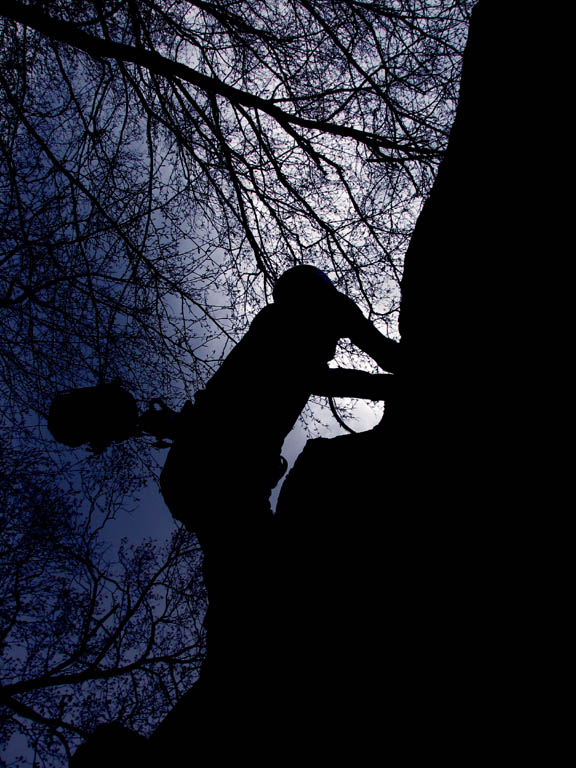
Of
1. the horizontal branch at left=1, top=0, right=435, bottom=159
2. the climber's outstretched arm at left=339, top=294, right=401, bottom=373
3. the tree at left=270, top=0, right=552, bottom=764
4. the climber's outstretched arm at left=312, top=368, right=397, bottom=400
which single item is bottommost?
the tree at left=270, top=0, right=552, bottom=764

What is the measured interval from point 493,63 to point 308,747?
6.93 feet

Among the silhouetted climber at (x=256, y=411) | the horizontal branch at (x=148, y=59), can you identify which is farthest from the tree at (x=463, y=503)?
the horizontal branch at (x=148, y=59)

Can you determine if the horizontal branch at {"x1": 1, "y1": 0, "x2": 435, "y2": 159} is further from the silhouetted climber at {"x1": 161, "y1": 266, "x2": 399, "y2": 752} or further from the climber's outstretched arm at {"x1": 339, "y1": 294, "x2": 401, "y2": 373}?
the climber's outstretched arm at {"x1": 339, "y1": 294, "x2": 401, "y2": 373}

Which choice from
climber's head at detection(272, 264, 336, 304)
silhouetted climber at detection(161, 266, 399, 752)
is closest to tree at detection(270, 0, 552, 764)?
silhouetted climber at detection(161, 266, 399, 752)

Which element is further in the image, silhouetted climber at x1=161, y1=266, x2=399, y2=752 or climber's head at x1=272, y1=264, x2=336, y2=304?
climber's head at x1=272, y1=264, x2=336, y2=304

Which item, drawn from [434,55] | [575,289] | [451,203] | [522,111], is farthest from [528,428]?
[434,55]

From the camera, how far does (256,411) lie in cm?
171

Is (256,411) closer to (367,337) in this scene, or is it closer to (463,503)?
(367,337)

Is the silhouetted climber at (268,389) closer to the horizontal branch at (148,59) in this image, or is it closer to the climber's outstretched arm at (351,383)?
the climber's outstretched arm at (351,383)

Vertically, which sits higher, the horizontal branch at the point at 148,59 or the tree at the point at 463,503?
the horizontal branch at the point at 148,59

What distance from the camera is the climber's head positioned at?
1.78m

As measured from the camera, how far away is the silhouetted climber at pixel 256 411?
5.28 ft

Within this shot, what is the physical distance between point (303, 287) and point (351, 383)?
48cm

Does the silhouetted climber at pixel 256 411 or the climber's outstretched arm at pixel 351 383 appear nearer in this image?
the silhouetted climber at pixel 256 411
